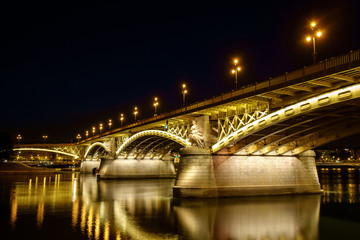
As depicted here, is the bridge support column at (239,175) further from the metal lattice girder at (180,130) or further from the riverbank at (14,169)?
the riverbank at (14,169)

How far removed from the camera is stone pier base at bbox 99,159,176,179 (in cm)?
6681

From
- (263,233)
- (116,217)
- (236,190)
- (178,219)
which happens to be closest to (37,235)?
(116,217)

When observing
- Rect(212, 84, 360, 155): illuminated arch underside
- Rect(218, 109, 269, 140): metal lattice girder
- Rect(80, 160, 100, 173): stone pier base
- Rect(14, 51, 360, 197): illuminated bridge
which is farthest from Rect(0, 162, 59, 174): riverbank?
Rect(212, 84, 360, 155): illuminated arch underside

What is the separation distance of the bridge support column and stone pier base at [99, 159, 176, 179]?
37.0 m

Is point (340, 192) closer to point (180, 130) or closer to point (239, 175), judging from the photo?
point (239, 175)

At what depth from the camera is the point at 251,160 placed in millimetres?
32281

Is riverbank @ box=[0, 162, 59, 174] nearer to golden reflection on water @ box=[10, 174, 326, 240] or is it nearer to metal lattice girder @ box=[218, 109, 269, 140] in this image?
golden reflection on water @ box=[10, 174, 326, 240]

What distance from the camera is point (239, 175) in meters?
31.5

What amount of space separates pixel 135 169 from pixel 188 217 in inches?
1868

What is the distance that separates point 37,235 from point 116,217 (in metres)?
6.05

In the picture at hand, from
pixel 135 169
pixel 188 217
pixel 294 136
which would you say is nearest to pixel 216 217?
pixel 188 217

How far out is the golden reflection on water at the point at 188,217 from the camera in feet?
55.7

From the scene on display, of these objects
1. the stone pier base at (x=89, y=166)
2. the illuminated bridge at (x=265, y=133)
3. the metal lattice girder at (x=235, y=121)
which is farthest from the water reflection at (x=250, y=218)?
the stone pier base at (x=89, y=166)

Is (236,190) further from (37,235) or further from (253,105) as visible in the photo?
(37,235)
